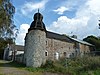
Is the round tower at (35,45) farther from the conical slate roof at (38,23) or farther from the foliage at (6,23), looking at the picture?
the foliage at (6,23)

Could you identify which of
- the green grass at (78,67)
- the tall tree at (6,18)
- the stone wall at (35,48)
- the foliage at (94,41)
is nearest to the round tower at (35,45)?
the stone wall at (35,48)

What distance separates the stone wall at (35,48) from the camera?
3158 centimetres

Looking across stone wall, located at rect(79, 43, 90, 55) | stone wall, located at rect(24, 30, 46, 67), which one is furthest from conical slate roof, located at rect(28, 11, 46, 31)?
stone wall, located at rect(79, 43, 90, 55)

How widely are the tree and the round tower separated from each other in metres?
11.0

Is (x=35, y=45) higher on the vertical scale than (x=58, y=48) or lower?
lower

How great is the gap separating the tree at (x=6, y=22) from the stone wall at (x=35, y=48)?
433 inches

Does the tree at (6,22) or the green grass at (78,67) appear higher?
the tree at (6,22)

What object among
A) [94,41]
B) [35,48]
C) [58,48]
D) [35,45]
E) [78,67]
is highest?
[94,41]

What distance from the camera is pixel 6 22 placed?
18828 millimetres

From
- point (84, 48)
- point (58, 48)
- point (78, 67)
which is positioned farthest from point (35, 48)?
point (84, 48)

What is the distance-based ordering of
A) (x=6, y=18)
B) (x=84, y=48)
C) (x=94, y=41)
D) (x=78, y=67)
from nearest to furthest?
(x=6, y=18), (x=78, y=67), (x=84, y=48), (x=94, y=41)

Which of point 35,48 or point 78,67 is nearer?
point 78,67

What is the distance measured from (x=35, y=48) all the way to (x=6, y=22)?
1372cm

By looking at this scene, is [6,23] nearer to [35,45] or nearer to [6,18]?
[6,18]
